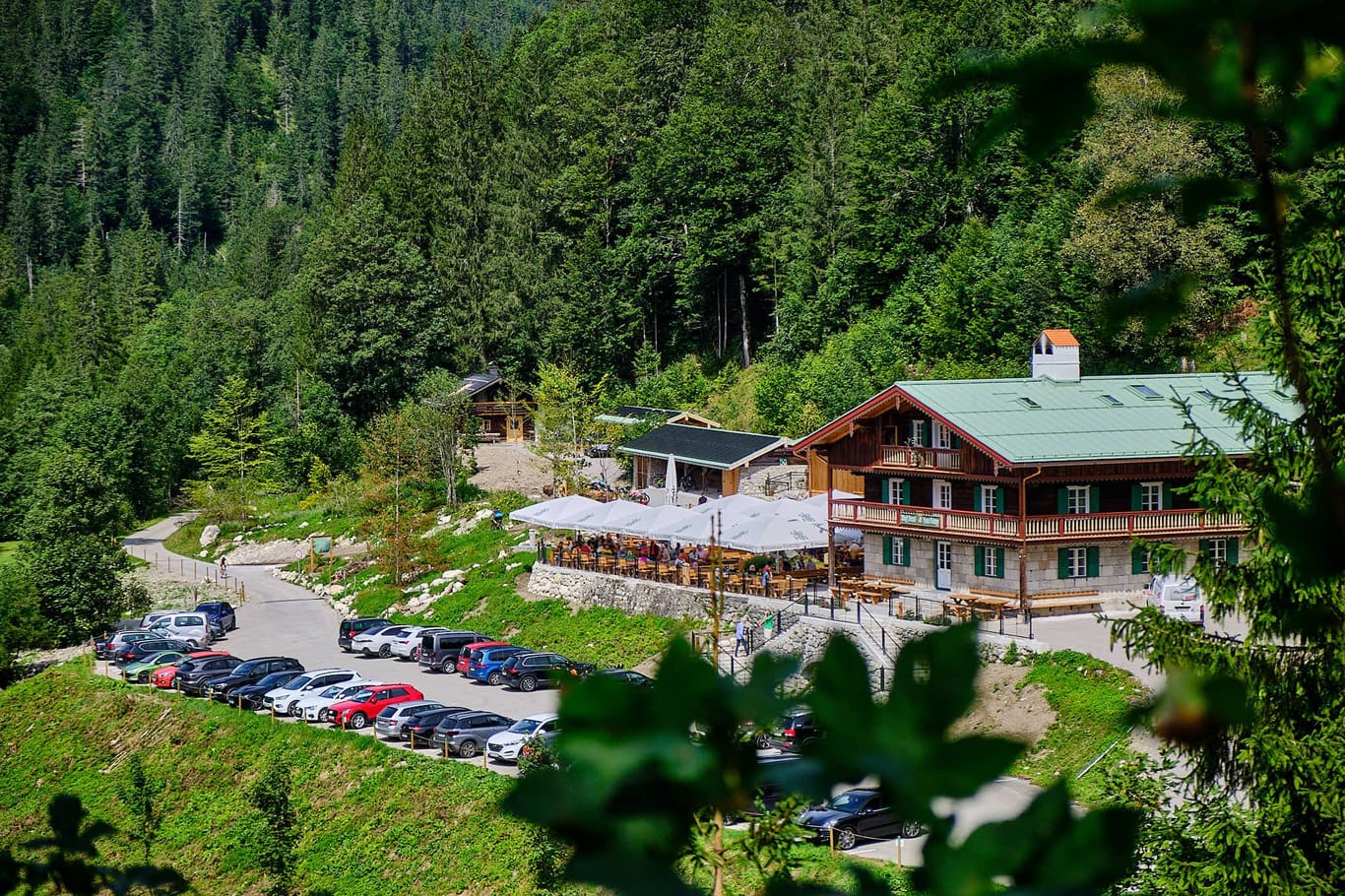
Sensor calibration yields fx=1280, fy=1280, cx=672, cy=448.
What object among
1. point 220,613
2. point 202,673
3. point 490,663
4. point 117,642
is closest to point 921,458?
point 490,663

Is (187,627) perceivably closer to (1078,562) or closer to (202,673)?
(202,673)

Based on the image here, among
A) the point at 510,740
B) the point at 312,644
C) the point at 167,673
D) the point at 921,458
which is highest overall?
the point at 921,458

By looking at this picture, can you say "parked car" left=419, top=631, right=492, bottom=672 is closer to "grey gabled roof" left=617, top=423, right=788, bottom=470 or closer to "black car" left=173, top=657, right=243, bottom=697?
"black car" left=173, top=657, right=243, bottom=697

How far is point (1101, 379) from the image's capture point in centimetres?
3612

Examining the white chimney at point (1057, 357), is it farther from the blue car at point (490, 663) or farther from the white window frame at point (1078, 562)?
the blue car at point (490, 663)

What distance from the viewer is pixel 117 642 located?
141 ft

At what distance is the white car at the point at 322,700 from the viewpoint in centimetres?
3409

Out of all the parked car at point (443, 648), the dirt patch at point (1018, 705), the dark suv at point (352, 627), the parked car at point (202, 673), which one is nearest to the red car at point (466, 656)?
the parked car at point (443, 648)

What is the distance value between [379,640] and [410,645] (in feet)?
3.55

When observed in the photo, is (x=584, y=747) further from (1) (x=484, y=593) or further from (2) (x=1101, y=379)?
(1) (x=484, y=593)

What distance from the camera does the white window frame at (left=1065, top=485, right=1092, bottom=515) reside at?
1283 inches

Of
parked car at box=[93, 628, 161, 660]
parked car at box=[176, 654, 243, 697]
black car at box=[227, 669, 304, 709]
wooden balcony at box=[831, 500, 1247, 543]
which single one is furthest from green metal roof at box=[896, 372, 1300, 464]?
parked car at box=[93, 628, 161, 660]

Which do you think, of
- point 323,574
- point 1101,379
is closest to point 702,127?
point 323,574

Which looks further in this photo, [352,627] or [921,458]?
[352,627]
